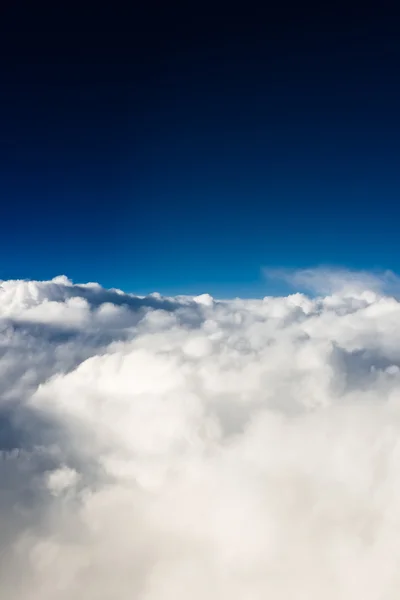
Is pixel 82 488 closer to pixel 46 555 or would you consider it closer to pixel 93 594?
pixel 46 555

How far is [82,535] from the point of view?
13900 cm

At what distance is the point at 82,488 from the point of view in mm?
158500

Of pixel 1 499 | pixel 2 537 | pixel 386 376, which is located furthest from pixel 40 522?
pixel 386 376

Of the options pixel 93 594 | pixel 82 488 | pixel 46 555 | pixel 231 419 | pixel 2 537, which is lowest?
pixel 93 594

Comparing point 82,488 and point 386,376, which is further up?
point 386,376

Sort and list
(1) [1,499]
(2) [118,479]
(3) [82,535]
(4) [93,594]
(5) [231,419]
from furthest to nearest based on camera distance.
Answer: (5) [231,419]
(2) [118,479]
(1) [1,499]
(3) [82,535]
(4) [93,594]

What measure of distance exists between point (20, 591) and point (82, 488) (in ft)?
140

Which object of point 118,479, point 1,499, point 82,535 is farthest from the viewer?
point 118,479

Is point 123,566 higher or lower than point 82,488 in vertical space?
lower

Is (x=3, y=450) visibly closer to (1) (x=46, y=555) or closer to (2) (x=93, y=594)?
(1) (x=46, y=555)

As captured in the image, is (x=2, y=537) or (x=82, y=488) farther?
(x=82, y=488)

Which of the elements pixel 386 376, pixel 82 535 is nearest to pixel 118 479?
pixel 82 535

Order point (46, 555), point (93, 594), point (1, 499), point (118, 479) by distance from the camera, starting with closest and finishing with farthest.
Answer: point (93, 594), point (46, 555), point (1, 499), point (118, 479)

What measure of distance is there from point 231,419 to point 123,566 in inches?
3035
